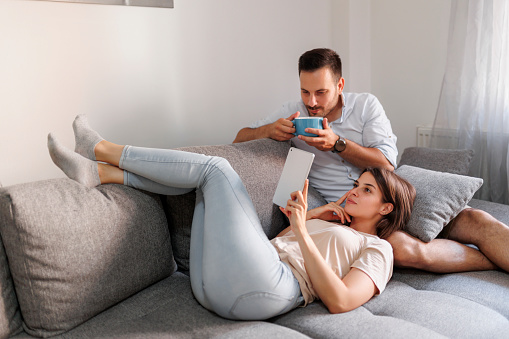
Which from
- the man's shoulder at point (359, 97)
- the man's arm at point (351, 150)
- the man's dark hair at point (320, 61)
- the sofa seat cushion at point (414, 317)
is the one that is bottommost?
the sofa seat cushion at point (414, 317)

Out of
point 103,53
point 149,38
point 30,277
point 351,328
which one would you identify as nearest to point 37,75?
point 103,53

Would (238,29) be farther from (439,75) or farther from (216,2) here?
(439,75)

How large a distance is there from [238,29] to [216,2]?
194mm

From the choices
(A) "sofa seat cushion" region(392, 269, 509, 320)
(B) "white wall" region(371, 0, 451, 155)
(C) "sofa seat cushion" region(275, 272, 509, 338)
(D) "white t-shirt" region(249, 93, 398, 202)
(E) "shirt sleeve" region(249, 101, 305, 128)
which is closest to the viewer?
(C) "sofa seat cushion" region(275, 272, 509, 338)

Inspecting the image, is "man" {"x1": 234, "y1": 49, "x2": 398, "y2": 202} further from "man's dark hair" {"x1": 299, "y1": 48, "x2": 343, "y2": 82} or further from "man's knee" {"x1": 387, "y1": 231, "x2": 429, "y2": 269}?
"man's knee" {"x1": 387, "y1": 231, "x2": 429, "y2": 269}

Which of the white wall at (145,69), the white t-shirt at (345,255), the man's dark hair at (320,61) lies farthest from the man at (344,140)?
the white wall at (145,69)

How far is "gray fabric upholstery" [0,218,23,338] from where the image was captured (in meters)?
1.40

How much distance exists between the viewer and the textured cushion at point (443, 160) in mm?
2346

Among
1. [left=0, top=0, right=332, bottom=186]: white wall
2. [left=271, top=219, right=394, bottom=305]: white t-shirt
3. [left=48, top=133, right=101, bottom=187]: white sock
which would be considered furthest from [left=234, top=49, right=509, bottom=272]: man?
[left=48, top=133, right=101, bottom=187]: white sock

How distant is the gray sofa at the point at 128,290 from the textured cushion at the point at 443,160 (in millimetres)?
683

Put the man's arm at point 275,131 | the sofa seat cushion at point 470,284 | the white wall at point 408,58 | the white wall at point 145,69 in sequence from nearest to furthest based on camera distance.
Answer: the sofa seat cushion at point 470,284 → the white wall at point 145,69 → the man's arm at point 275,131 → the white wall at point 408,58

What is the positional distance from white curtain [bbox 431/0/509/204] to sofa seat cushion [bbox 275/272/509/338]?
112 centimetres

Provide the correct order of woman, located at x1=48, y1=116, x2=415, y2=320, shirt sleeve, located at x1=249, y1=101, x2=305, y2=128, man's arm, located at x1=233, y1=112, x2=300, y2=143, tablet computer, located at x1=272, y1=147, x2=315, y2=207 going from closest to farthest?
woman, located at x1=48, y1=116, x2=415, y2=320 → tablet computer, located at x1=272, y1=147, x2=315, y2=207 → man's arm, located at x1=233, y1=112, x2=300, y2=143 → shirt sleeve, located at x1=249, y1=101, x2=305, y2=128

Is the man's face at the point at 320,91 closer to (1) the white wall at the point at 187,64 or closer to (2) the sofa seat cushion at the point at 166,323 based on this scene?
(1) the white wall at the point at 187,64
